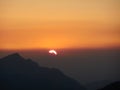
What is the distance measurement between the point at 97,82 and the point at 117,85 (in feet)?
165

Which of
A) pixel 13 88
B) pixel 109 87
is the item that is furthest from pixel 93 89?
pixel 109 87

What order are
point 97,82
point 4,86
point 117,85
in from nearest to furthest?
point 117,85 < point 97,82 < point 4,86

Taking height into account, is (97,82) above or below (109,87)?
above

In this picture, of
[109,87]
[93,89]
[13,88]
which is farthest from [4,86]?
[109,87]

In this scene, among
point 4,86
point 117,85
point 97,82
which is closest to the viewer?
point 117,85

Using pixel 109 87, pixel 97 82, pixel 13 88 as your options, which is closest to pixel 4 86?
pixel 13 88

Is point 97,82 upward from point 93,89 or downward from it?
downward

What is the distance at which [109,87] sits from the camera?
95.0m

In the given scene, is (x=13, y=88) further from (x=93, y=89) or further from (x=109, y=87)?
(x=109, y=87)

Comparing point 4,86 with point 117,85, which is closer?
point 117,85

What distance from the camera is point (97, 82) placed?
143750 millimetres

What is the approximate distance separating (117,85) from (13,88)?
115218mm

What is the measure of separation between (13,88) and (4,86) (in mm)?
12603

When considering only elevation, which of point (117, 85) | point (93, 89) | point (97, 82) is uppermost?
point (93, 89)
